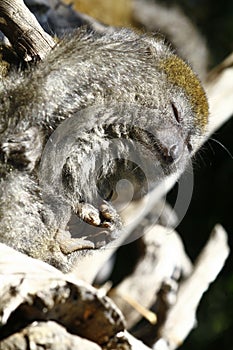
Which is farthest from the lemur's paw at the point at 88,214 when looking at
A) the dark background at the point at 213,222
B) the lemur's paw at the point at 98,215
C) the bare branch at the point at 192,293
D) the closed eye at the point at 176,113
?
the dark background at the point at 213,222

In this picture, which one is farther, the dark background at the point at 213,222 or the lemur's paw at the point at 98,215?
the dark background at the point at 213,222

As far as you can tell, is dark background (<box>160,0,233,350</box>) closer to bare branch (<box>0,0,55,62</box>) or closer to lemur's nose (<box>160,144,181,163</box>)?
lemur's nose (<box>160,144,181,163</box>)

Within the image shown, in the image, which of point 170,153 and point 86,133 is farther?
point 170,153

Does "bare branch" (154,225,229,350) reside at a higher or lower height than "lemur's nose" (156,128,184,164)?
lower

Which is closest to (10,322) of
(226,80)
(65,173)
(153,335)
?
(65,173)

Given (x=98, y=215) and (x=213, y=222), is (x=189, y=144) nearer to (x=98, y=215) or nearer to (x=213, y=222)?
(x=98, y=215)

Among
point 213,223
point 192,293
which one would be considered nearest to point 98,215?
point 192,293

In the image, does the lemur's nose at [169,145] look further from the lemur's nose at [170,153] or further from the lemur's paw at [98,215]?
the lemur's paw at [98,215]

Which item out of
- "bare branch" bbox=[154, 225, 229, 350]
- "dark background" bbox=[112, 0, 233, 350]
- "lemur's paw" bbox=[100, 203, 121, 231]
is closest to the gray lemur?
"lemur's paw" bbox=[100, 203, 121, 231]
